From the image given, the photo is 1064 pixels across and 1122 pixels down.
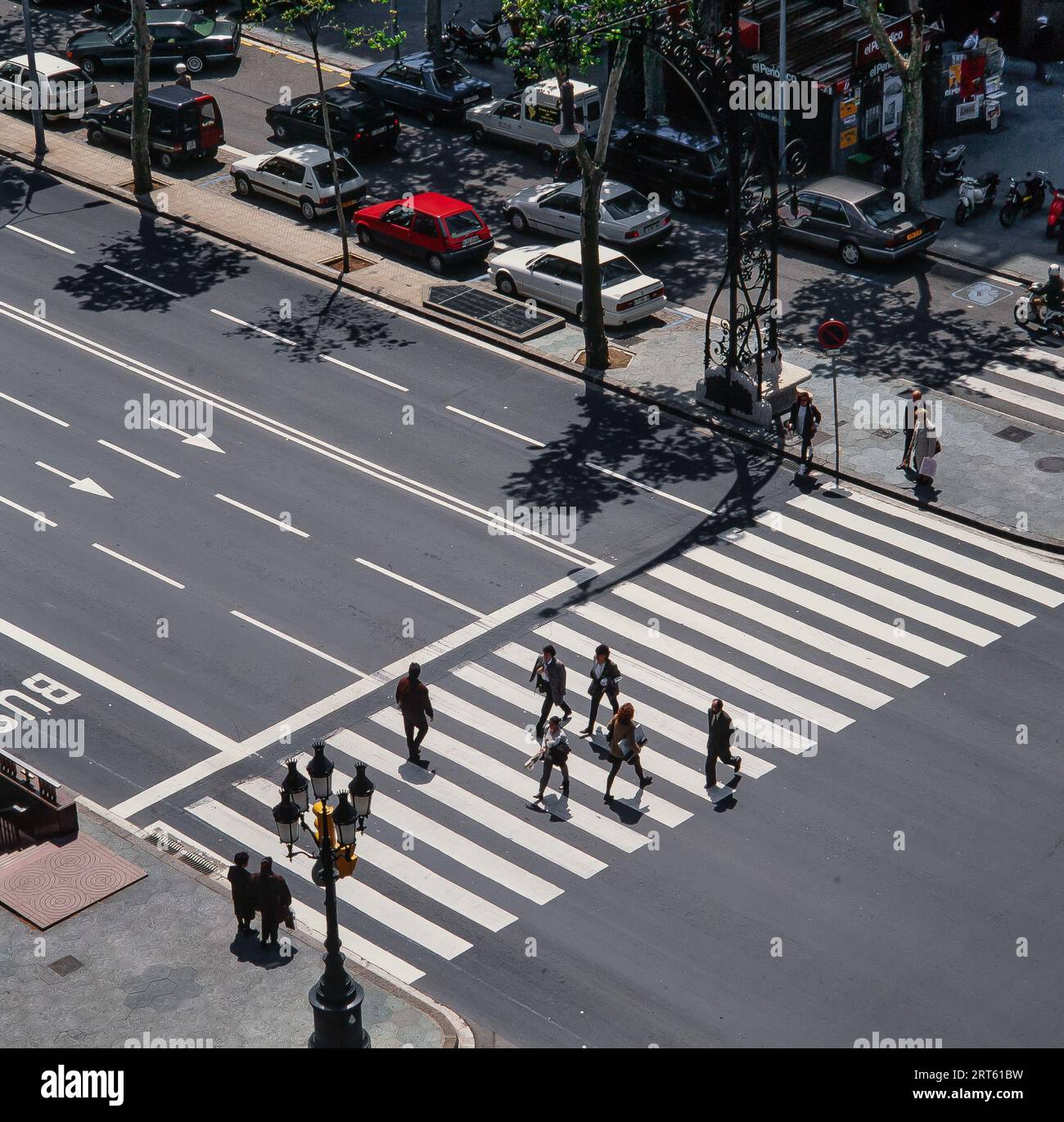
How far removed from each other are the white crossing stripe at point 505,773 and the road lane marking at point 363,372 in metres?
11.6

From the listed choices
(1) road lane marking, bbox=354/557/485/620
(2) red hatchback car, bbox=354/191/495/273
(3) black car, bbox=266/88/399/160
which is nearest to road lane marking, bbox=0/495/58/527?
(1) road lane marking, bbox=354/557/485/620

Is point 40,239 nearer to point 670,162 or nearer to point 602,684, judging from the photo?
point 670,162

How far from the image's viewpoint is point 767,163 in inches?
1490

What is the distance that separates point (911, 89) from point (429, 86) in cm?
1517

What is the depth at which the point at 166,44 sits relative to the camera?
186ft

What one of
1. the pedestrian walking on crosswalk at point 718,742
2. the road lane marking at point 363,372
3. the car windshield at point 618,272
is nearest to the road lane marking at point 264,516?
the road lane marking at point 363,372

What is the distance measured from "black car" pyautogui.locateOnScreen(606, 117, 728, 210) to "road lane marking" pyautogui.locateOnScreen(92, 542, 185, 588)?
2028 centimetres

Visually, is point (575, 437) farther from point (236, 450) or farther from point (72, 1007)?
point (72, 1007)

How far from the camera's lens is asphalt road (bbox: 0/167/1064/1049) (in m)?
25.2

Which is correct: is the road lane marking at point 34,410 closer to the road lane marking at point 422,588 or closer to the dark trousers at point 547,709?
the road lane marking at point 422,588

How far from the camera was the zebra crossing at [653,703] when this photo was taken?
26.8 meters

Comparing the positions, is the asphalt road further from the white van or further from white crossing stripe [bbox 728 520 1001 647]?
the white van

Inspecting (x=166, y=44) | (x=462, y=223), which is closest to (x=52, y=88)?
(x=166, y=44)

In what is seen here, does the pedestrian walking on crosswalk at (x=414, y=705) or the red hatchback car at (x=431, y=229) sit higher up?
the red hatchback car at (x=431, y=229)
